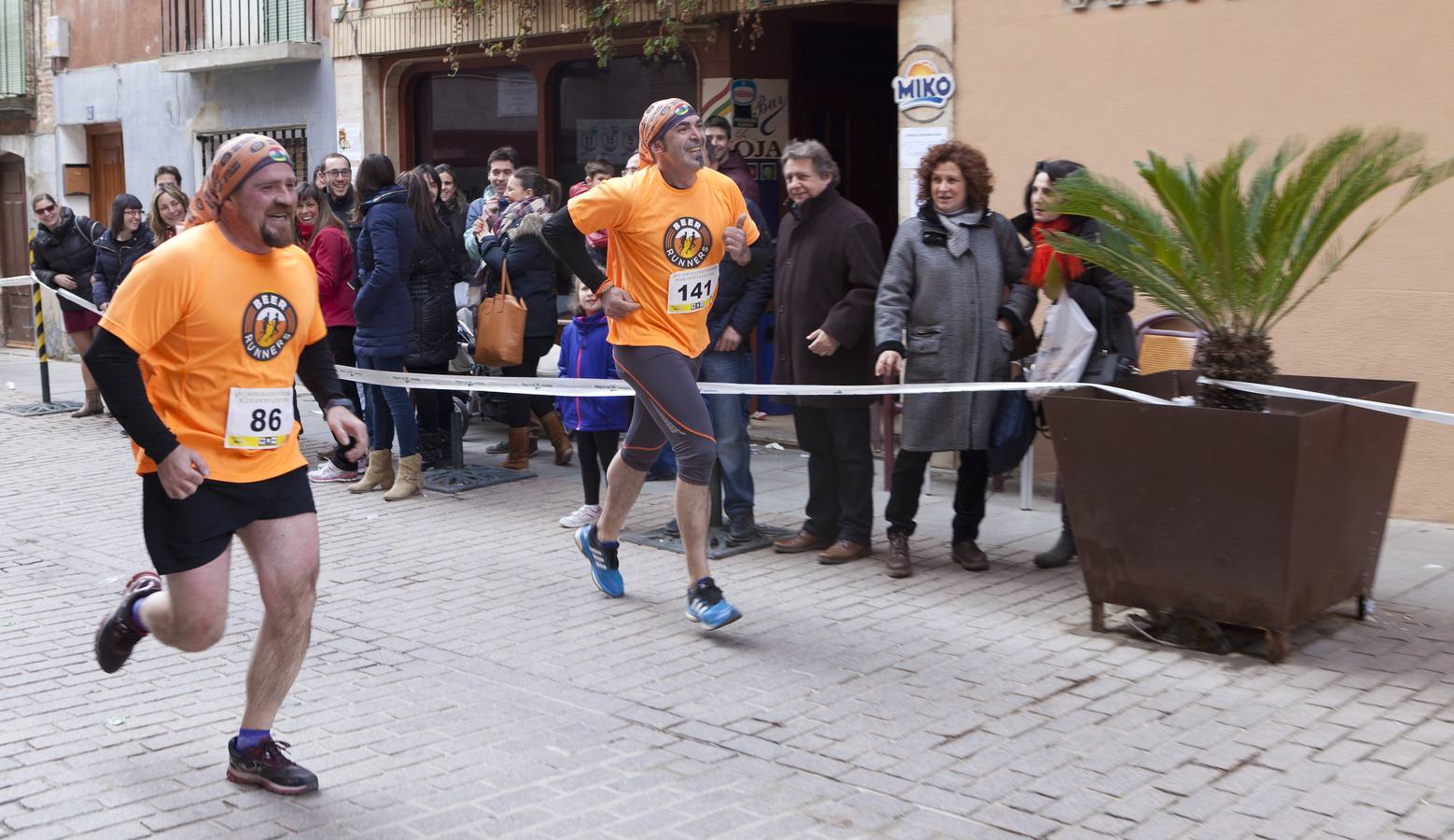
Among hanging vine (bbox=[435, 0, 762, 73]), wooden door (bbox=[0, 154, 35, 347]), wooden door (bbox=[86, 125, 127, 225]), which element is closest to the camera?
hanging vine (bbox=[435, 0, 762, 73])

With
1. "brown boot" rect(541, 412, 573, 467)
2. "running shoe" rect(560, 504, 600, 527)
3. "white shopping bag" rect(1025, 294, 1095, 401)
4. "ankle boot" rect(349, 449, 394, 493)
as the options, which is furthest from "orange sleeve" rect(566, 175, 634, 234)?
"brown boot" rect(541, 412, 573, 467)

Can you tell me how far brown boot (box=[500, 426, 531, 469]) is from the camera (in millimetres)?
10156

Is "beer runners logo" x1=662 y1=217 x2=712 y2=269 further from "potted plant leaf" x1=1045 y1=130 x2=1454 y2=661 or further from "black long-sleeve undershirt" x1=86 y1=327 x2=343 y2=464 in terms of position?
"black long-sleeve undershirt" x1=86 y1=327 x2=343 y2=464

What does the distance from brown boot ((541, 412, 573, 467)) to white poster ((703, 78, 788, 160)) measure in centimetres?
284

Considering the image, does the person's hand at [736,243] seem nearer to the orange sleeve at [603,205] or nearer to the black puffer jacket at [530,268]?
the orange sleeve at [603,205]

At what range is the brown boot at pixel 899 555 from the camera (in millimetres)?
7180

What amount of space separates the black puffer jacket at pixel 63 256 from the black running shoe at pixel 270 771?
9.74 metres

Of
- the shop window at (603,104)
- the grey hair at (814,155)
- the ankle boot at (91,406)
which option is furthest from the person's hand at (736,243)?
the ankle boot at (91,406)

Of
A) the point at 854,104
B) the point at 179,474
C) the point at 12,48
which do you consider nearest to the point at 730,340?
the point at 179,474

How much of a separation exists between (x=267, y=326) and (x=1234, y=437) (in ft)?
10.8

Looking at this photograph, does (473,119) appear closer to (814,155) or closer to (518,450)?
(518,450)

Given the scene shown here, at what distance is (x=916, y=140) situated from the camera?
388 inches

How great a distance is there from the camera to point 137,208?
40.8ft

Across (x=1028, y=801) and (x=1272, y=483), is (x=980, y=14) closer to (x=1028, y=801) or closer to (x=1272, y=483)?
(x=1272, y=483)
